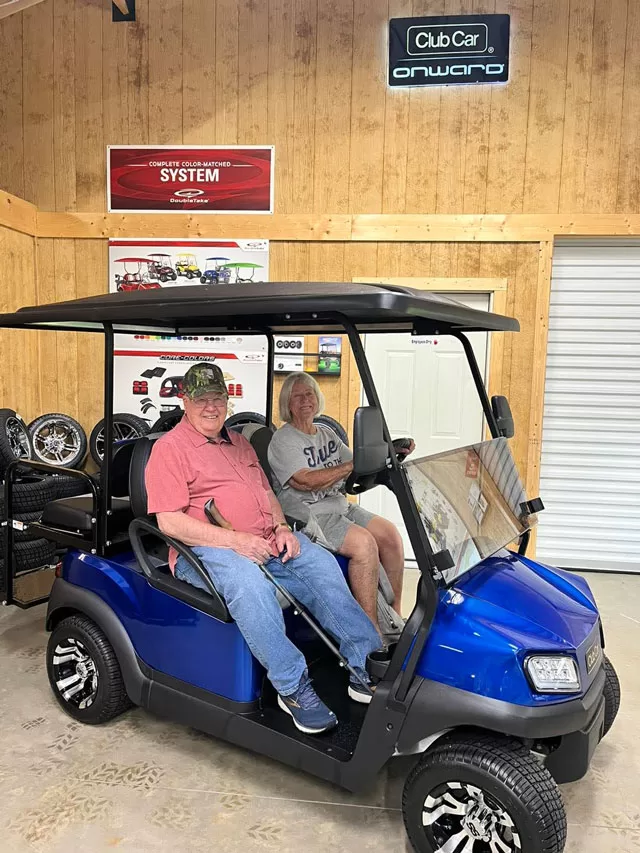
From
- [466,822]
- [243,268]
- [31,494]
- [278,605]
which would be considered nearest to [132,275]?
[243,268]

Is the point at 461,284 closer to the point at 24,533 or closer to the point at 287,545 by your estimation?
the point at 287,545

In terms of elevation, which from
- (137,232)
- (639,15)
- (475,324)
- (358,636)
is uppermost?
(639,15)

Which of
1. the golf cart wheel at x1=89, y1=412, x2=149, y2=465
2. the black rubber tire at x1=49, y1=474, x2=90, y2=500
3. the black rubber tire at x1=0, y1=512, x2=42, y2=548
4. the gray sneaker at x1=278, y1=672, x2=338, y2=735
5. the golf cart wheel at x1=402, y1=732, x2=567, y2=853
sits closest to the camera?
the golf cart wheel at x1=402, y1=732, x2=567, y2=853

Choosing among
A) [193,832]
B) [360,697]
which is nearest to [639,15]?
[360,697]

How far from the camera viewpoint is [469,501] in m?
2.31

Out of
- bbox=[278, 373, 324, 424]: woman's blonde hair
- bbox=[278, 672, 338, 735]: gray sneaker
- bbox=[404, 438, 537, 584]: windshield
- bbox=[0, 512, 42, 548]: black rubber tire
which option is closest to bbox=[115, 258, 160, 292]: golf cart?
bbox=[0, 512, 42, 548]: black rubber tire

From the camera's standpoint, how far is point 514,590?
2.16 meters

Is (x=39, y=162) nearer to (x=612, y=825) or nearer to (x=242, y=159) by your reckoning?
(x=242, y=159)

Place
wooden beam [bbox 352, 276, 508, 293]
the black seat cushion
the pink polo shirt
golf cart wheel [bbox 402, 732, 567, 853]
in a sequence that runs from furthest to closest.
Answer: wooden beam [bbox 352, 276, 508, 293] < the black seat cushion < the pink polo shirt < golf cart wheel [bbox 402, 732, 567, 853]

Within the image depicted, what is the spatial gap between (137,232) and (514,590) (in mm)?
4283

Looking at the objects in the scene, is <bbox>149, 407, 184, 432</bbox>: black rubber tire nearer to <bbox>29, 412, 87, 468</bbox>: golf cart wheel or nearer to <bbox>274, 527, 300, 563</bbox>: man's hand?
<bbox>274, 527, 300, 563</bbox>: man's hand

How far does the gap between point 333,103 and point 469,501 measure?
390cm

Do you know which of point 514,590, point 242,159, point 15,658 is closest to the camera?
point 514,590

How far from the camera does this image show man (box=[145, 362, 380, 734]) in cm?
223
